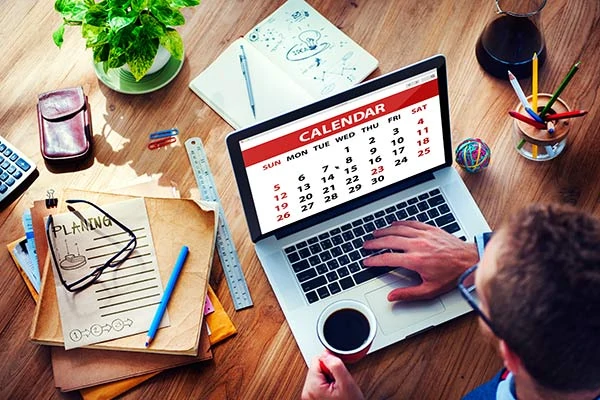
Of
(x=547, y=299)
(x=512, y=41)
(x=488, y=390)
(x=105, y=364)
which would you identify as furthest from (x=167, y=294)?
(x=512, y=41)

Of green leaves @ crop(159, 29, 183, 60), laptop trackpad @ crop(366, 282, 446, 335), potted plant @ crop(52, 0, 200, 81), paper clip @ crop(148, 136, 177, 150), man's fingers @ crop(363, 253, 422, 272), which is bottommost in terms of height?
laptop trackpad @ crop(366, 282, 446, 335)

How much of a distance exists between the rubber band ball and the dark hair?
0.42 m

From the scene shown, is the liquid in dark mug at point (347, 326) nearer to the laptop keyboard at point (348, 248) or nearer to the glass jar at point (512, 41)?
the laptop keyboard at point (348, 248)

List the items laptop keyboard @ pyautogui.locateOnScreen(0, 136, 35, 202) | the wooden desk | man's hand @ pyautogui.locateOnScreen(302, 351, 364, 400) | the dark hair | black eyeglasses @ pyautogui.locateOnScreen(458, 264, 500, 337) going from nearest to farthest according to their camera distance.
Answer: the dark hair, black eyeglasses @ pyautogui.locateOnScreen(458, 264, 500, 337), man's hand @ pyautogui.locateOnScreen(302, 351, 364, 400), the wooden desk, laptop keyboard @ pyautogui.locateOnScreen(0, 136, 35, 202)

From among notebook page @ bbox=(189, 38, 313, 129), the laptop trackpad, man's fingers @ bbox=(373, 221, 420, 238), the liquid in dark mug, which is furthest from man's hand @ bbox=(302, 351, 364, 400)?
notebook page @ bbox=(189, 38, 313, 129)

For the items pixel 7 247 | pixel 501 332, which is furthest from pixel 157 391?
pixel 501 332

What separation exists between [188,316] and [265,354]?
14cm

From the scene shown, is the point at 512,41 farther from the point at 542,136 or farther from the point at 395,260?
the point at 395,260

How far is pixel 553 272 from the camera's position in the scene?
85cm

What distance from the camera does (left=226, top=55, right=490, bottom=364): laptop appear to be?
1.20m

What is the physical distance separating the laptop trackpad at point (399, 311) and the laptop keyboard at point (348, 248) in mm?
46

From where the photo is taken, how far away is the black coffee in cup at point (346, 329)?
45.5 inches

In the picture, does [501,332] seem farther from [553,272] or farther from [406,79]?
[406,79]

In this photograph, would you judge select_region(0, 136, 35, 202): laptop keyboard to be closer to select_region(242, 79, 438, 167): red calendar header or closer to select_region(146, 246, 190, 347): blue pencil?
select_region(146, 246, 190, 347): blue pencil
